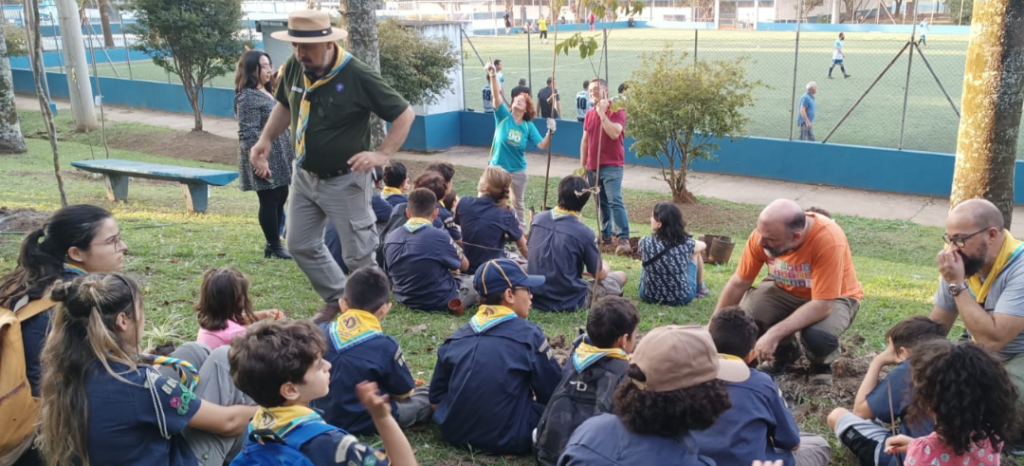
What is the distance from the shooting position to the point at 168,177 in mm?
9742

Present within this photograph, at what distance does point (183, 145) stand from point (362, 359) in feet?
53.9

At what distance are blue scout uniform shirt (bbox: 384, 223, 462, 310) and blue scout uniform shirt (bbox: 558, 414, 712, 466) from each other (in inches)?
134

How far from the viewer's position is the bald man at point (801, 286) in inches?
186

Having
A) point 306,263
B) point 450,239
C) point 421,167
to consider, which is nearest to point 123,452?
point 306,263

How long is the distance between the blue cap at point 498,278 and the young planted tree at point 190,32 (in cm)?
1641

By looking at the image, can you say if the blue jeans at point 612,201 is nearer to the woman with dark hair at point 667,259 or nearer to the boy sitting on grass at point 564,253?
the woman with dark hair at point 667,259

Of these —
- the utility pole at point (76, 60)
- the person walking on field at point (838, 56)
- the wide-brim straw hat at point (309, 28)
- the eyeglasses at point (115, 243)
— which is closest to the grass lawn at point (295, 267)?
the eyeglasses at point (115, 243)

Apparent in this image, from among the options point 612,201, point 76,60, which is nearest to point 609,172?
point 612,201

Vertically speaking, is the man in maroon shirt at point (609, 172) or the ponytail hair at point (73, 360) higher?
the ponytail hair at point (73, 360)

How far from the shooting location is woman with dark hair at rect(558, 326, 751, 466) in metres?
2.61

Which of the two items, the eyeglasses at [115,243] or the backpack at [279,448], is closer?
the backpack at [279,448]

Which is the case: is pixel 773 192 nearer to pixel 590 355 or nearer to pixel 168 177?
pixel 168 177

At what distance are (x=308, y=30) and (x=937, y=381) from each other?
386 cm

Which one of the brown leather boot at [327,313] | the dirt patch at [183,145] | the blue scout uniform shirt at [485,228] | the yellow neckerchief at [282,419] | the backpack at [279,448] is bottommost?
the dirt patch at [183,145]
